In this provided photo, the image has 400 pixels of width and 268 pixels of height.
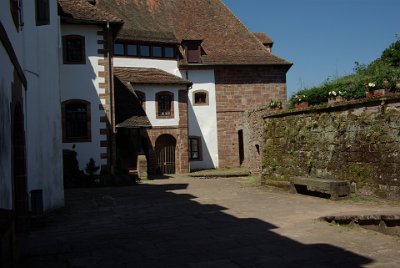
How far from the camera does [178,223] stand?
8414 mm

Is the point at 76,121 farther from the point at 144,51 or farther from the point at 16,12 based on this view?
the point at 16,12

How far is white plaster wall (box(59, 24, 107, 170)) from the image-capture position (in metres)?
Result: 19.4

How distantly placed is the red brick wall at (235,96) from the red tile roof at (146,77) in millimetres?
3740

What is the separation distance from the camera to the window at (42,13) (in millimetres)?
10285

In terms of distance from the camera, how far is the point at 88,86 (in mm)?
19656

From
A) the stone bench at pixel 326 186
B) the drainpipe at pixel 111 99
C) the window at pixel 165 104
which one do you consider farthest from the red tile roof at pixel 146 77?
the stone bench at pixel 326 186

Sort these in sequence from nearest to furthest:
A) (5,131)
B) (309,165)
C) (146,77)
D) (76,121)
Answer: (5,131) → (309,165) → (76,121) → (146,77)

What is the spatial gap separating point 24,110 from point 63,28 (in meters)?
11.8

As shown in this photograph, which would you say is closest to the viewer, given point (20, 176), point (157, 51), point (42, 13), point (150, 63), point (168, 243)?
point (168, 243)

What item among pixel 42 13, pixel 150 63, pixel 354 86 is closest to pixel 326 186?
pixel 354 86

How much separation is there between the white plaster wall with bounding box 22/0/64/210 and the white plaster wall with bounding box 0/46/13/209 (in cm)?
273

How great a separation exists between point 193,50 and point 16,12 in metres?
21.1

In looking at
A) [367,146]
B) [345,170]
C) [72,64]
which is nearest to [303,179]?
[345,170]

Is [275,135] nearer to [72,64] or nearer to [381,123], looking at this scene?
[381,123]
